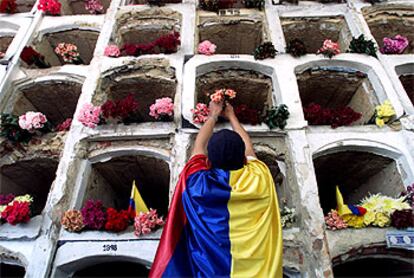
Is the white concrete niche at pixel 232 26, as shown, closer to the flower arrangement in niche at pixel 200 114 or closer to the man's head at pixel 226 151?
the flower arrangement in niche at pixel 200 114

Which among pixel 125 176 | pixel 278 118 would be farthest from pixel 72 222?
pixel 278 118

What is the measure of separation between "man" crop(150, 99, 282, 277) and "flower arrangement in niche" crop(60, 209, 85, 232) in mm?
3617

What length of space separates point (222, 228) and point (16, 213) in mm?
5418

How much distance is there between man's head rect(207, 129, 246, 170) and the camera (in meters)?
4.71

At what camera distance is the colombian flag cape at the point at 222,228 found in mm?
4402

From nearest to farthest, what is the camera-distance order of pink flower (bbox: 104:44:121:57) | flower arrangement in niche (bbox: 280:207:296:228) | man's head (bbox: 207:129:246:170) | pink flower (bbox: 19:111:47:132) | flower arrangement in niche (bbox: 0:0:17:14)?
man's head (bbox: 207:129:246:170)
flower arrangement in niche (bbox: 280:207:296:228)
pink flower (bbox: 19:111:47:132)
pink flower (bbox: 104:44:121:57)
flower arrangement in niche (bbox: 0:0:17:14)

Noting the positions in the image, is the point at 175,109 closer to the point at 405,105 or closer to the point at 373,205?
the point at 373,205

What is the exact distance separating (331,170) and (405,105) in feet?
8.66

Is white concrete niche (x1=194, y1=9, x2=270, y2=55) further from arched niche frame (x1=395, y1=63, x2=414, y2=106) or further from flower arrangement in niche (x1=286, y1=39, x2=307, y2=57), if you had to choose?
arched niche frame (x1=395, y1=63, x2=414, y2=106)

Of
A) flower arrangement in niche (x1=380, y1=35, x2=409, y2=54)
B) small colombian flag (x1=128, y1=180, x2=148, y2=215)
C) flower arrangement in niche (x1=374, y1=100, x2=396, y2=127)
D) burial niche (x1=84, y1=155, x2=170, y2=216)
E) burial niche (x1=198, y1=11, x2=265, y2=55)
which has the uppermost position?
burial niche (x1=198, y1=11, x2=265, y2=55)

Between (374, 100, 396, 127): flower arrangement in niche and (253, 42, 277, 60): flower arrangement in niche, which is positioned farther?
(253, 42, 277, 60): flower arrangement in niche

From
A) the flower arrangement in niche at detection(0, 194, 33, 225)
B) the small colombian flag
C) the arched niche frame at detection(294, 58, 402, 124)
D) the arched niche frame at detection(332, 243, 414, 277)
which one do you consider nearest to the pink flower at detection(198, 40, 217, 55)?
the arched niche frame at detection(294, 58, 402, 124)

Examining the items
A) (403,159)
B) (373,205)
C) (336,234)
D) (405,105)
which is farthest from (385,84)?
(336,234)

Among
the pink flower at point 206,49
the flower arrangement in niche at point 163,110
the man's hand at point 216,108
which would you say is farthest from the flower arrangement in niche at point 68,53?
the man's hand at point 216,108
